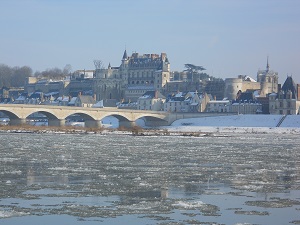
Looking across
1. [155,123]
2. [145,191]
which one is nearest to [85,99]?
[155,123]

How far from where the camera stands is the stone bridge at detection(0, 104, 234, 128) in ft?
284

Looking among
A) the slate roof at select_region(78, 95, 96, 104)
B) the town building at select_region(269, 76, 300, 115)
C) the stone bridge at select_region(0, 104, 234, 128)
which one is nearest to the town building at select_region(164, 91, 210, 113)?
the stone bridge at select_region(0, 104, 234, 128)

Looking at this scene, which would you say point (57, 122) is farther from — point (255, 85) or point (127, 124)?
point (255, 85)

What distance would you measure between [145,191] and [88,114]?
73993 mm

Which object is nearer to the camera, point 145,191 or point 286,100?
point 145,191

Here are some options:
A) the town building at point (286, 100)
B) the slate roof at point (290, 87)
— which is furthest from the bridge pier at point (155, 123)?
the slate roof at point (290, 87)

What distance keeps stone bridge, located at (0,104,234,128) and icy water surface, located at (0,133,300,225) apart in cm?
5233

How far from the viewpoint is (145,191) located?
22.1 m

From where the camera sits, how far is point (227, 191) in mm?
22781

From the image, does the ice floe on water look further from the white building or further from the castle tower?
the castle tower

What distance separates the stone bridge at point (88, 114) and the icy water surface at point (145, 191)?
52.3 meters

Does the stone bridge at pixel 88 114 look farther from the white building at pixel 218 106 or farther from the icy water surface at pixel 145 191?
the icy water surface at pixel 145 191

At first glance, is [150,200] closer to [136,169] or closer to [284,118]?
[136,169]

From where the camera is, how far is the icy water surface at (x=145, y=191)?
58.9ft
